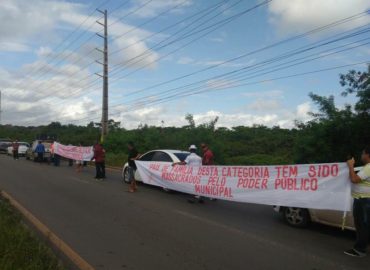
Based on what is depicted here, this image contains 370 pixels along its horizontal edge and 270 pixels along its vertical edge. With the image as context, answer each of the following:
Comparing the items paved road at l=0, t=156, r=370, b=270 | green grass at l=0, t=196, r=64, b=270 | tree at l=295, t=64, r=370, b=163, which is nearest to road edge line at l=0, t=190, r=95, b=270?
paved road at l=0, t=156, r=370, b=270

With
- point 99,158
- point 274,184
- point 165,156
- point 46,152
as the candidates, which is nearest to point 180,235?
point 274,184

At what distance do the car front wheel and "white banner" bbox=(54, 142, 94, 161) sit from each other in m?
16.9

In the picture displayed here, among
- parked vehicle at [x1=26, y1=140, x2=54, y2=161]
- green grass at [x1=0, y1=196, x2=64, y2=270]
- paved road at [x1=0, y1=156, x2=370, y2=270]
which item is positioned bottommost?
paved road at [x1=0, y1=156, x2=370, y2=270]

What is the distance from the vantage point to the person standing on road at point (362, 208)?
6871 millimetres

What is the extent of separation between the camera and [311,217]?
880 centimetres

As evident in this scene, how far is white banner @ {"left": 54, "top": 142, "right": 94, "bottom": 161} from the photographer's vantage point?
25.5 m

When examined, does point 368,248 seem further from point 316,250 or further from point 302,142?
point 302,142

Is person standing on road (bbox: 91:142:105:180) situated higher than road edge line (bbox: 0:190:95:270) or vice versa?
person standing on road (bbox: 91:142:105:180)

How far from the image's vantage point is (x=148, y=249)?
6934mm

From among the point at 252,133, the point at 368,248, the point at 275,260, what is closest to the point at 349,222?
the point at 368,248

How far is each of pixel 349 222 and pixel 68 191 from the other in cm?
882

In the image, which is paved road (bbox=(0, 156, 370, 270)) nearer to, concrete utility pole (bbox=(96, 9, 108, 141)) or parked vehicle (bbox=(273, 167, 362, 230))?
parked vehicle (bbox=(273, 167, 362, 230))

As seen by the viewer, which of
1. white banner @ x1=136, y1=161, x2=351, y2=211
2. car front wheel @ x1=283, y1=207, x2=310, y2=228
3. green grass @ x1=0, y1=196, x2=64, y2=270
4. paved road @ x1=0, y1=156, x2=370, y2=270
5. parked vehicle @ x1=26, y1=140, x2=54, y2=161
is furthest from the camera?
parked vehicle @ x1=26, y1=140, x2=54, y2=161

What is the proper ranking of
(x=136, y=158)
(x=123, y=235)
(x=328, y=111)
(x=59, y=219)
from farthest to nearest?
(x=328, y=111), (x=136, y=158), (x=59, y=219), (x=123, y=235)
